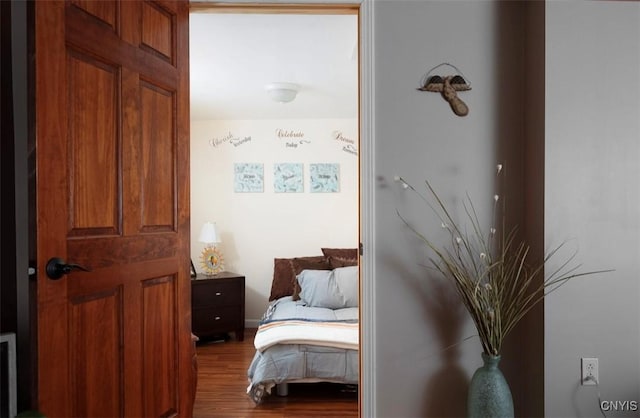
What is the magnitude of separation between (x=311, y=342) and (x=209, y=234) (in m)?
2.16

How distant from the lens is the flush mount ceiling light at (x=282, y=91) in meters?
3.57

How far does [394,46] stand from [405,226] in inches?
32.2

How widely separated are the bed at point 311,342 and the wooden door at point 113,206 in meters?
1.18

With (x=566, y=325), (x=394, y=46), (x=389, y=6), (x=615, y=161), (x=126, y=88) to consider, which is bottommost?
(x=566, y=325)

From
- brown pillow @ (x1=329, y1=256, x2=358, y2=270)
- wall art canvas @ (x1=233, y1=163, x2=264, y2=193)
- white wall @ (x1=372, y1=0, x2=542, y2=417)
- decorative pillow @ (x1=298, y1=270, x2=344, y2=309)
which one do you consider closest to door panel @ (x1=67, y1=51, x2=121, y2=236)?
white wall @ (x1=372, y1=0, x2=542, y2=417)

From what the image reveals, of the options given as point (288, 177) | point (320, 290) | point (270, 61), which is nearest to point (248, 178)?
point (288, 177)

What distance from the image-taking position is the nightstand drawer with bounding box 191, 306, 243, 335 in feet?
14.2

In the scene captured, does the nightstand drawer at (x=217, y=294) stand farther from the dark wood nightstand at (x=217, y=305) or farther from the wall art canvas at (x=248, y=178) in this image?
the wall art canvas at (x=248, y=178)

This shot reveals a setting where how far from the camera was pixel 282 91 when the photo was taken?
11.9 feet

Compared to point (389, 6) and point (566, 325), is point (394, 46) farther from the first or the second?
point (566, 325)

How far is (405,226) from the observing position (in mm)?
1960

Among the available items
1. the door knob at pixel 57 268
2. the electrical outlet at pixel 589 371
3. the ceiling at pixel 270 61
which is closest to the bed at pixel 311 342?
the electrical outlet at pixel 589 371

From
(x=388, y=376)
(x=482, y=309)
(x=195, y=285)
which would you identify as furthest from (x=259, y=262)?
(x=482, y=309)

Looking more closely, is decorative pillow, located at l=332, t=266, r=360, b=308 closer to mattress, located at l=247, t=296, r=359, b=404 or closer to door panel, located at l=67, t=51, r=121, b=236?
mattress, located at l=247, t=296, r=359, b=404
